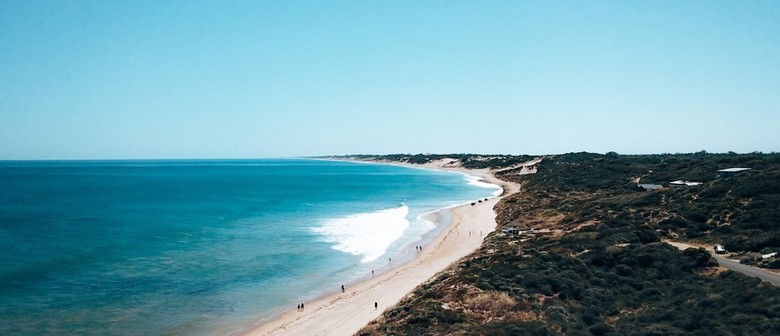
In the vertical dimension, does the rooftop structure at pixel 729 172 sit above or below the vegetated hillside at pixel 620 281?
above

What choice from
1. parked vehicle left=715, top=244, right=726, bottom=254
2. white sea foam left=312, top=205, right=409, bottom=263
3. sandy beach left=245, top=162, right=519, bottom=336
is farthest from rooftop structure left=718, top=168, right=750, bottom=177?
white sea foam left=312, top=205, right=409, bottom=263

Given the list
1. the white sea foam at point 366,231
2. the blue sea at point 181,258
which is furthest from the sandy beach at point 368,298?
the white sea foam at point 366,231

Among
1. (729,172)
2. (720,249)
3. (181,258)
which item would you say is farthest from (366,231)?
(729,172)

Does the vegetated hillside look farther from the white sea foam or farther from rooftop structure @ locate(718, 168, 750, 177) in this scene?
rooftop structure @ locate(718, 168, 750, 177)

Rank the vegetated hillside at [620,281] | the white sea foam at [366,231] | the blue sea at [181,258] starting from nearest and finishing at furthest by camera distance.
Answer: the vegetated hillside at [620,281] < the blue sea at [181,258] < the white sea foam at [366,231]

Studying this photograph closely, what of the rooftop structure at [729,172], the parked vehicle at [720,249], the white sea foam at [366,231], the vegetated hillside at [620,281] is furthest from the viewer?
the rooftop structure at [729,172]

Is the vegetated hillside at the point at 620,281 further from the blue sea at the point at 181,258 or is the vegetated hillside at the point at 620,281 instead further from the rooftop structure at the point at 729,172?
the rooftop structure at the point at 729,172

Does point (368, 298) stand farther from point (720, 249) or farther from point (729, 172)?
point (729, 172)
